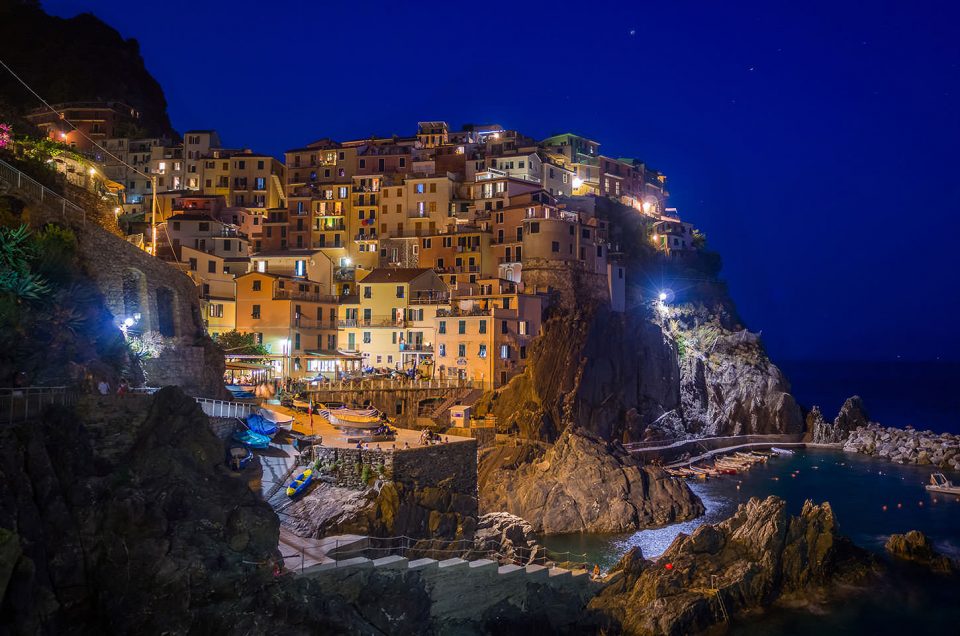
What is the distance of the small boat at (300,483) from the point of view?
84.8ft

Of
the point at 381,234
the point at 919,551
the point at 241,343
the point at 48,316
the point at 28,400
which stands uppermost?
the point at 381,234

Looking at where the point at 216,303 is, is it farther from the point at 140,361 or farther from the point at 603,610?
the point at 603,610

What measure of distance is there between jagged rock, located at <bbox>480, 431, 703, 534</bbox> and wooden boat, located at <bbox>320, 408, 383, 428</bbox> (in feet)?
33.9

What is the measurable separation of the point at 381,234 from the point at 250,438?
155 feet

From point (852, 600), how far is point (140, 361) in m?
31.0

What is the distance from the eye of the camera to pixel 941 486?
183 feet

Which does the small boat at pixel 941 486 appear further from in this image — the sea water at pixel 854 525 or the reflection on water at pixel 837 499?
the sea water at pixel 854 525

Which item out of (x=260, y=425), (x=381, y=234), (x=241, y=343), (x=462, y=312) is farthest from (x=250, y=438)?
(x=381, y=234)

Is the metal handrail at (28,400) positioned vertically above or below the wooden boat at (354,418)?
above

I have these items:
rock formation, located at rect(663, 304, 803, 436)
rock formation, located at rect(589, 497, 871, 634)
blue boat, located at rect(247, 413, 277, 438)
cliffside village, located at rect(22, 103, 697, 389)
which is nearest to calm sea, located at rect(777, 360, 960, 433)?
rock formation, located at rect(663, 304, 803, 436)

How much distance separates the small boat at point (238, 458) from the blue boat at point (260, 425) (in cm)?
164

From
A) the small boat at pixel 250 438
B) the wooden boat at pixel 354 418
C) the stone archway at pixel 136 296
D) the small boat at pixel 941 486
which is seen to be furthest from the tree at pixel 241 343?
the small boat at pixel 941 486

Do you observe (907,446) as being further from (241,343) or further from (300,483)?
(300,483)

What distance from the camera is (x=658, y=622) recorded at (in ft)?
84.7
